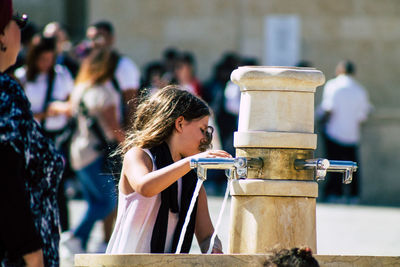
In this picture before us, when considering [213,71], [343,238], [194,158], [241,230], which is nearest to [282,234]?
[241,230]

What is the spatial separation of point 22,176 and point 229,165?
0.80 metres

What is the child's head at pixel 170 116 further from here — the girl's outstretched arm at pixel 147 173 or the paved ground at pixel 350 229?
the paved ground at pixel 350 229

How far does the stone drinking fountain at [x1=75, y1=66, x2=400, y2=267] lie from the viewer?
3340 millimetres

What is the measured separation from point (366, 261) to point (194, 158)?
66 cm

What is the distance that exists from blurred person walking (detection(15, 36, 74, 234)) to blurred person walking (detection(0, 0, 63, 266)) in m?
4.87

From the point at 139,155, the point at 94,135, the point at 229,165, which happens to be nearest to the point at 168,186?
the point at 139,155

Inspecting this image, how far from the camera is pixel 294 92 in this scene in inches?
133

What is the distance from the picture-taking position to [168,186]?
351 cm

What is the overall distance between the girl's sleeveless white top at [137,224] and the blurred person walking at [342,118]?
900 cm

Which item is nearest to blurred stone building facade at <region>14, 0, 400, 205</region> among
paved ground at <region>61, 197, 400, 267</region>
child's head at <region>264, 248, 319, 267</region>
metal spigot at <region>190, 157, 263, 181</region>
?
paved ground at <region>61, 197, 400, 267</region>

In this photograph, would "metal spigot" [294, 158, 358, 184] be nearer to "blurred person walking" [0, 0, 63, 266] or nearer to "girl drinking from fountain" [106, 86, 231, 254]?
"girl drinking from fountain" [106, 86, 231, 254]

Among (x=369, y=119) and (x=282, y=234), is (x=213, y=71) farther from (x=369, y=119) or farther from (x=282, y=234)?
(x=282, y=234)

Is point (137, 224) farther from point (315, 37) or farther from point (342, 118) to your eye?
point (315, 37)

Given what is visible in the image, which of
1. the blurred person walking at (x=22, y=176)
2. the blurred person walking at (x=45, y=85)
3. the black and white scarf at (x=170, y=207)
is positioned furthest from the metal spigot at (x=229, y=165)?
the blurred person walking at (x=45, y=85)
